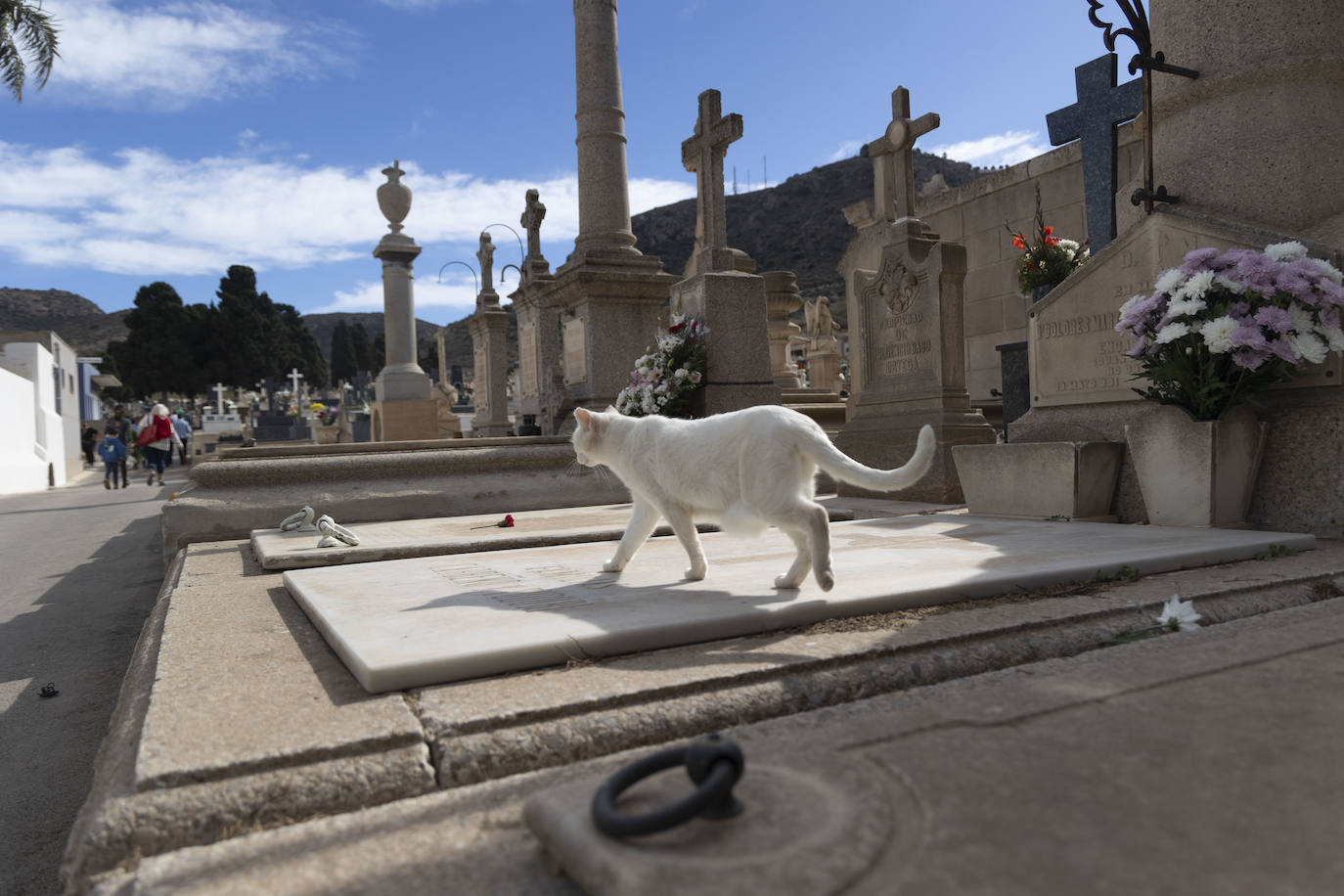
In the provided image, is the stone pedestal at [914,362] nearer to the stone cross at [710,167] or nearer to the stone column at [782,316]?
the stone cross at [710,167]

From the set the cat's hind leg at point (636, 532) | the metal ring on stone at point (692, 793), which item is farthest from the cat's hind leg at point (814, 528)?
the metal ring on stone at point (692, 793)

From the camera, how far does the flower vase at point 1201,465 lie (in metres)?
4.29

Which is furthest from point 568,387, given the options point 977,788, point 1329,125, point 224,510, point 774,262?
point 774,262

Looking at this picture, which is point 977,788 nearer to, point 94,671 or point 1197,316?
Answer: point 1197,316

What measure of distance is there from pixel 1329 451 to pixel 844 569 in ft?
9.13

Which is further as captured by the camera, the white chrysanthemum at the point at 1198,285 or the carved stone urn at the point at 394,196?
the carved stone urn at the point at 394,196

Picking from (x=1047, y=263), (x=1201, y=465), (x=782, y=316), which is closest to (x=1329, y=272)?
(x=1201, y=465)

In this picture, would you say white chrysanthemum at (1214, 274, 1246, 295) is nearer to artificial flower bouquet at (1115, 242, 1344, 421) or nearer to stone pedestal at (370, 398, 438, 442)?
artificial flower bouquet at (1115, 242, 1344, 421)

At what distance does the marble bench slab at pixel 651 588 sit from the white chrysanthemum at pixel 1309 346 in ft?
2.78

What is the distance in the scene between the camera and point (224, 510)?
19.4ft

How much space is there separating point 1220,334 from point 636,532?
3.06 m

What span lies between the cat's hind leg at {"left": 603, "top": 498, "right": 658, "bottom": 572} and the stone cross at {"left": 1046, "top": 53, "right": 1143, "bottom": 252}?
24.4 feet

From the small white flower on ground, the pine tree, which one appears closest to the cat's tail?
the small white flower on ground

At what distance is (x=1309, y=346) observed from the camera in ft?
12.9
